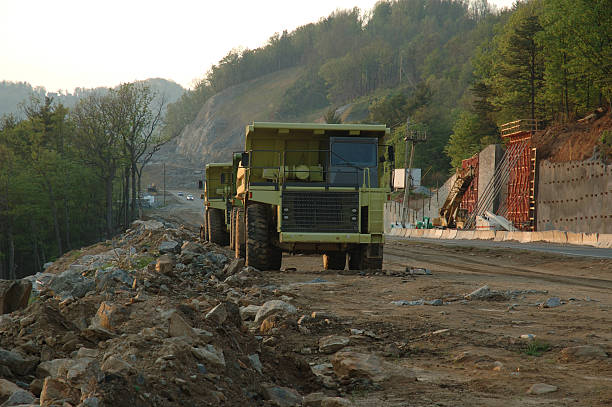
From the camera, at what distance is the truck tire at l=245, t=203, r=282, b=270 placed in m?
15.8

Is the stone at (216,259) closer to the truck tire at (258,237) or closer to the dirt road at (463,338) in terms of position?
the truck tire at (258,237)

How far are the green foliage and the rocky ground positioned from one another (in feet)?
0.09

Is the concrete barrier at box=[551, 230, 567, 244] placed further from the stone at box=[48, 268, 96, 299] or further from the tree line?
the tree line

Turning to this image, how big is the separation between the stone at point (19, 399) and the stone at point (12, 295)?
613cm

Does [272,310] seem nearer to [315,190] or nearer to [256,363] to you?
[256,363]

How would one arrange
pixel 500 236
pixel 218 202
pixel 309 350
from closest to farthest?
pixel 309 350 → pixel 218 202 → pixel 500 236

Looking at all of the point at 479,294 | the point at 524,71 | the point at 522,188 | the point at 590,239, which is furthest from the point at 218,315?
the point at 524,71

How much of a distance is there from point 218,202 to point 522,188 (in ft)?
100

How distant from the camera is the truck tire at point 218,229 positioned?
97.6 ft

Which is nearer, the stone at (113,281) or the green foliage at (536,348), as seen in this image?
the green foliage at (536,348)

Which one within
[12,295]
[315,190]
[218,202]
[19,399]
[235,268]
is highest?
[315,190]

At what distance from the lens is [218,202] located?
1208 inches

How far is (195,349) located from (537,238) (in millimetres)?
28782

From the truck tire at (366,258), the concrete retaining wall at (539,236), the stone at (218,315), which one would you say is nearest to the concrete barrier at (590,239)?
the concrete retaining wall at (539,236)
